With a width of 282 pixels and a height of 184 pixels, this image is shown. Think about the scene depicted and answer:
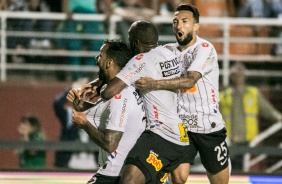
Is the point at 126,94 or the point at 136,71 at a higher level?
the point at 136,71

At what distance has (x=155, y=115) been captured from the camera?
27.6 ft

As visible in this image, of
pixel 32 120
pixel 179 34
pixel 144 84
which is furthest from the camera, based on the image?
pixel 32 120

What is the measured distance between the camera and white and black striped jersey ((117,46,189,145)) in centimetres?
834

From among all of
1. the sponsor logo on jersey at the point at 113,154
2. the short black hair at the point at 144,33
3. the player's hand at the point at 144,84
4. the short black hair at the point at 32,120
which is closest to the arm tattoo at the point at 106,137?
the sponsor logo on jersey at the point at 113,154

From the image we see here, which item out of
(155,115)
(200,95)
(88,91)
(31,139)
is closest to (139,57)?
(155,115)

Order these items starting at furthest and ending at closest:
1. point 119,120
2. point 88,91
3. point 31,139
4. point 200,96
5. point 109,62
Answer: point 31,139 → point 200,96 → point 88,91 → point 109,62 → point 119,120

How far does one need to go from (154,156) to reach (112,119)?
0.62 metres

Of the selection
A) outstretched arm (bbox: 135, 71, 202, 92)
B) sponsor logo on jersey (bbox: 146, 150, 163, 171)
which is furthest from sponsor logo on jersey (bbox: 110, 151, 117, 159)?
outstretched arm (bbox: 135, 71, 202, 92)

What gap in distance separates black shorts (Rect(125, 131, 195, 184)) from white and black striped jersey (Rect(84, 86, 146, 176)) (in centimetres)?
7

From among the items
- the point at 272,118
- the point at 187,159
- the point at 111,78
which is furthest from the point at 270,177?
the point at 111,78

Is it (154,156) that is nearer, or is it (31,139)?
(154,156)

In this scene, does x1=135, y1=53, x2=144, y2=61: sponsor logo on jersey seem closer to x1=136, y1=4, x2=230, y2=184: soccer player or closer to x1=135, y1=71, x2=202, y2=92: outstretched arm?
x1=135, y1=71, x2=202, y2=92: outstretched arm

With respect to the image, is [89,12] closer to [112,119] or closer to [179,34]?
[179,34]

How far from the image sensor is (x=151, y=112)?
8.41m
